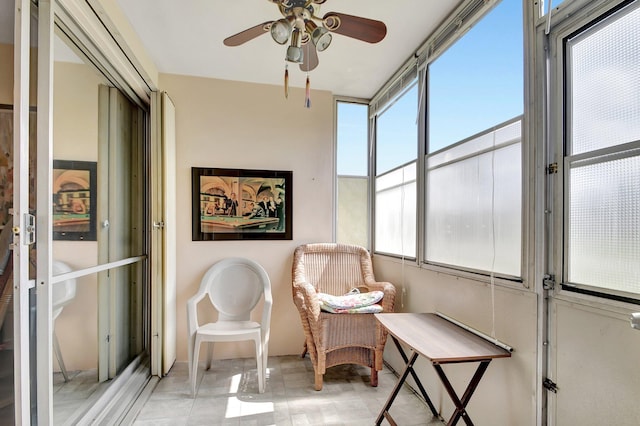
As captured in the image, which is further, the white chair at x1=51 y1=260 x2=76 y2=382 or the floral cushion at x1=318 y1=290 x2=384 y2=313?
the floral cushion at x1=318 y1=290 x2=384 y2=313

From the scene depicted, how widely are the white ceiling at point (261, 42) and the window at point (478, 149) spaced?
35 cm

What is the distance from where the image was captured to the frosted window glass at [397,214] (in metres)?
2.49

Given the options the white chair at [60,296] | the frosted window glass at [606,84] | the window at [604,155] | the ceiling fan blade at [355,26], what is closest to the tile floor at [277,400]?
the white chair at [60,296]

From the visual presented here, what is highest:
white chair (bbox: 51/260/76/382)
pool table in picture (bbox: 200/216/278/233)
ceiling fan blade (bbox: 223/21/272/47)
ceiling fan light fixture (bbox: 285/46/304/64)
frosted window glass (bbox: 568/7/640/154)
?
ceiling fan blade (bbox: 223/21/272/47)

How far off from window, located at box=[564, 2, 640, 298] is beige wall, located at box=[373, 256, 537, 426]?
1.00 feet

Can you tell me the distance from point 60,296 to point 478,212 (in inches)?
88.3

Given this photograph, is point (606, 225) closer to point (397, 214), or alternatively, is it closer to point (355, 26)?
point (355, 26)

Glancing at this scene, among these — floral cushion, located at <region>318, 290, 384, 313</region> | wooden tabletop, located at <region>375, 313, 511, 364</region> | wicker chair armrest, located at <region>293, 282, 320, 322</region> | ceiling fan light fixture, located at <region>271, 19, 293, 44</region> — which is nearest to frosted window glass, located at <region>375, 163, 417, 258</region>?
floral cushion, located at <region>318, 290, 384, 313</region>

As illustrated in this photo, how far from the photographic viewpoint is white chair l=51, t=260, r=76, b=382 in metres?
1.42

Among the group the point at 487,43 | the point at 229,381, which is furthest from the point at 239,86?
the point at 229,381

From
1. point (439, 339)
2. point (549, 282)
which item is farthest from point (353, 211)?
point (549, 282)

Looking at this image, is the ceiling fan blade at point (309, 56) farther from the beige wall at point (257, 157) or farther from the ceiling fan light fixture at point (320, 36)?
the beige wall at point (257, 157)

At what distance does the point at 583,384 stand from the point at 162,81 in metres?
3.53

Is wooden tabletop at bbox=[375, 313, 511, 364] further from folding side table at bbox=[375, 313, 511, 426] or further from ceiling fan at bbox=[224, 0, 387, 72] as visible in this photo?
ceiling fan at bbox=[224, 0, 387, 72]
